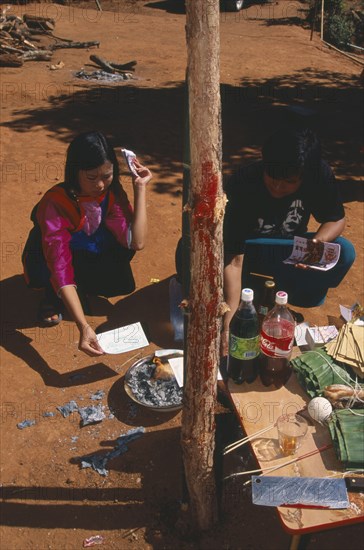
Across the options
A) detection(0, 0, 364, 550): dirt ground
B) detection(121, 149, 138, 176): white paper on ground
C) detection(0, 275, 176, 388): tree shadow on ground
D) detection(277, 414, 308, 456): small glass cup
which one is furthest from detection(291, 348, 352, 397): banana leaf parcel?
detection(121, 149, 138, 176): white paper on ground

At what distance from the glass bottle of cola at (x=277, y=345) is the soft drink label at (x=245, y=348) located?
5 centimetres

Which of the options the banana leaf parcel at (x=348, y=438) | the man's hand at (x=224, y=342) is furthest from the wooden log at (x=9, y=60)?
the banana leaf parcel at (x=348, y=438)

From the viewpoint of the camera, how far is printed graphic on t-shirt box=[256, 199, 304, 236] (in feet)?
13.1

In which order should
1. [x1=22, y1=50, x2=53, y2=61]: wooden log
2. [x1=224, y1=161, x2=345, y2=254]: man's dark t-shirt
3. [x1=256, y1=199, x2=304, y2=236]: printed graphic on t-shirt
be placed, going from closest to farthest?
[x1=224, y1=161, x2=345, y2=254]: man's dark t-shirt, [x1=256, y1=199, x2=304, y2=236]: printed graphic on t-shirt, [x1=22, y1=50, x2=53, y2=61]: wooden log

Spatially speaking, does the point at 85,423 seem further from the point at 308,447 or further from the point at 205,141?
the point at 205,141

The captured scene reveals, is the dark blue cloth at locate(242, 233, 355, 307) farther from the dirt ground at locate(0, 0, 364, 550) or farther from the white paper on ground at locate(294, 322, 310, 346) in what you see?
the white paper on ground at locate(294, 322, 310, 346)

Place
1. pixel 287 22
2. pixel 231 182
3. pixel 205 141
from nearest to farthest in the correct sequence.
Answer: pixel 205 141 → pixel 231 182 → pixel 287 22

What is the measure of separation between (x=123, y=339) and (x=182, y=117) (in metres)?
5.45

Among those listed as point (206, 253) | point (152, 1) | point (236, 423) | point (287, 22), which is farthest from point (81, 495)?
point (152, 1)

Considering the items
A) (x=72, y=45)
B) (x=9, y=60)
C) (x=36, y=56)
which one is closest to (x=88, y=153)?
(x=9, y=60)

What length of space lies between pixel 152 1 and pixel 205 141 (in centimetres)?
1869

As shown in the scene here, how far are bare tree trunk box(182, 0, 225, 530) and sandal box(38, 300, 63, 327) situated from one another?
2.04m

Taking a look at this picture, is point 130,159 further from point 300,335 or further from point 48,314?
point 300,335

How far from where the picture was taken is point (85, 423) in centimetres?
360
